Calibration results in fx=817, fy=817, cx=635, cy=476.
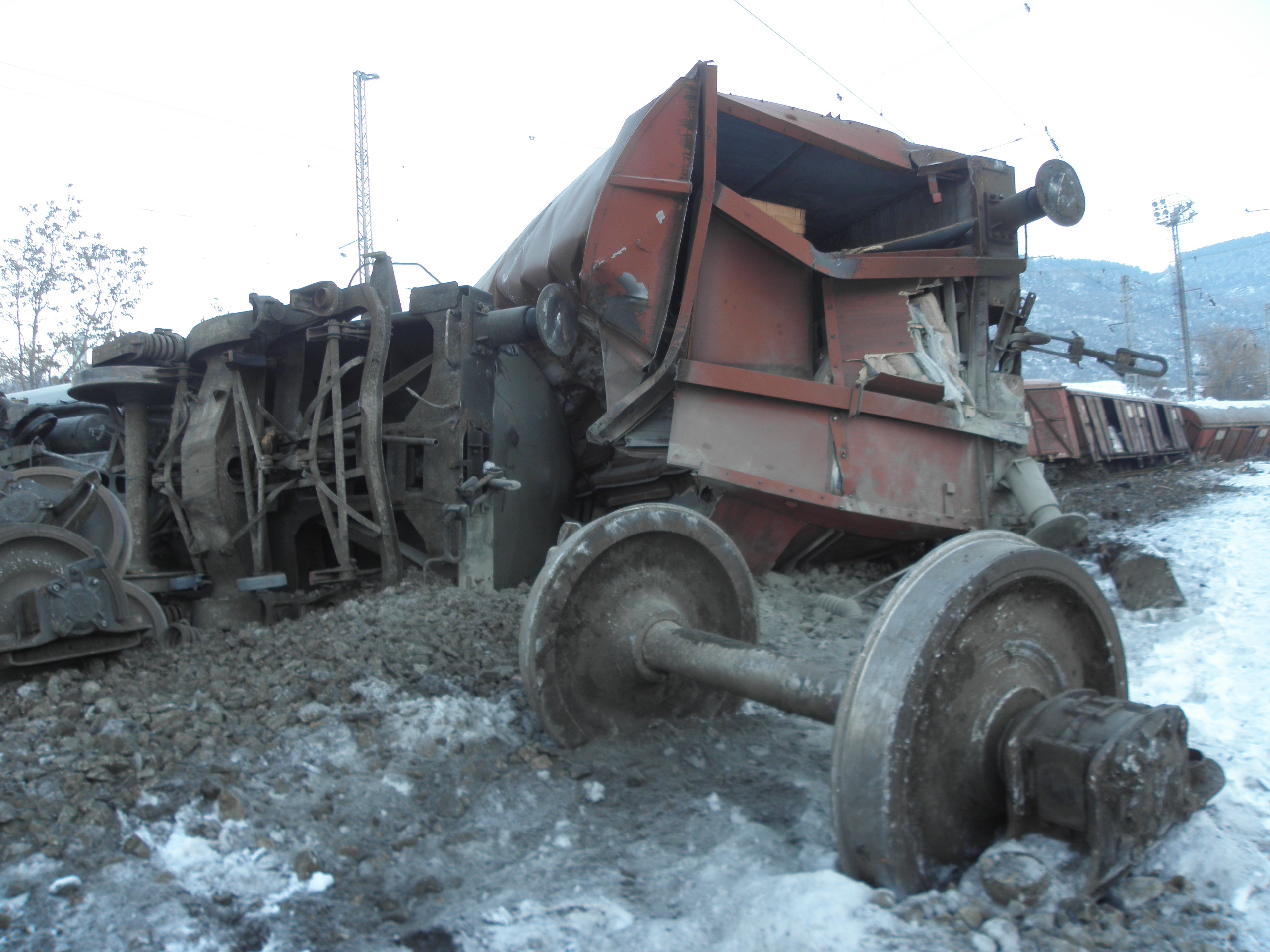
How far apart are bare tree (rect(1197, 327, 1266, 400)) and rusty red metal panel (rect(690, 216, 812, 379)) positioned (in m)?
46.6

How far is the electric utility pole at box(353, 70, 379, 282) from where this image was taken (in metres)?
23.1

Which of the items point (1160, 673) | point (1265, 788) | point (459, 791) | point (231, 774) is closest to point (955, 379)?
point (1160, 673)

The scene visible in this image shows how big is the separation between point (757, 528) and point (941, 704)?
3073 mm

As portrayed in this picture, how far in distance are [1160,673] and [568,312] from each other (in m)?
3.49

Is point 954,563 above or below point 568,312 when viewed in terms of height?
below

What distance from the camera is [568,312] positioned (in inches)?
194

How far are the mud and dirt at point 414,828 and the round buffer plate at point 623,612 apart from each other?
11cm

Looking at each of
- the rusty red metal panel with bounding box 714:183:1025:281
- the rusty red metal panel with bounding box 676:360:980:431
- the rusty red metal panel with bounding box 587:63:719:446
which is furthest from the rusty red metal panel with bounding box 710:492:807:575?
the rusty red metal panel with bounding box 714:183:1025:281

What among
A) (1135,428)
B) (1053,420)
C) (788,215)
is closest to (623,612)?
(788,215)

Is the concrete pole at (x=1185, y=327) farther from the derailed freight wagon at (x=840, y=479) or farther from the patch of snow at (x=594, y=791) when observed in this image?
the patch of snow at (x=594, y=791)

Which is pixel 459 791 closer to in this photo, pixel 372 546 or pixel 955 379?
pixel 372 546

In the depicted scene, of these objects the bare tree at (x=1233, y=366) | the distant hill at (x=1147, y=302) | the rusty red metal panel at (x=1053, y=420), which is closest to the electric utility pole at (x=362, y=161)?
the rusty red metal panel at (x=1053, y=420)

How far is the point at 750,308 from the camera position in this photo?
4930 mm

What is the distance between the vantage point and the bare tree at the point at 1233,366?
42269mm
